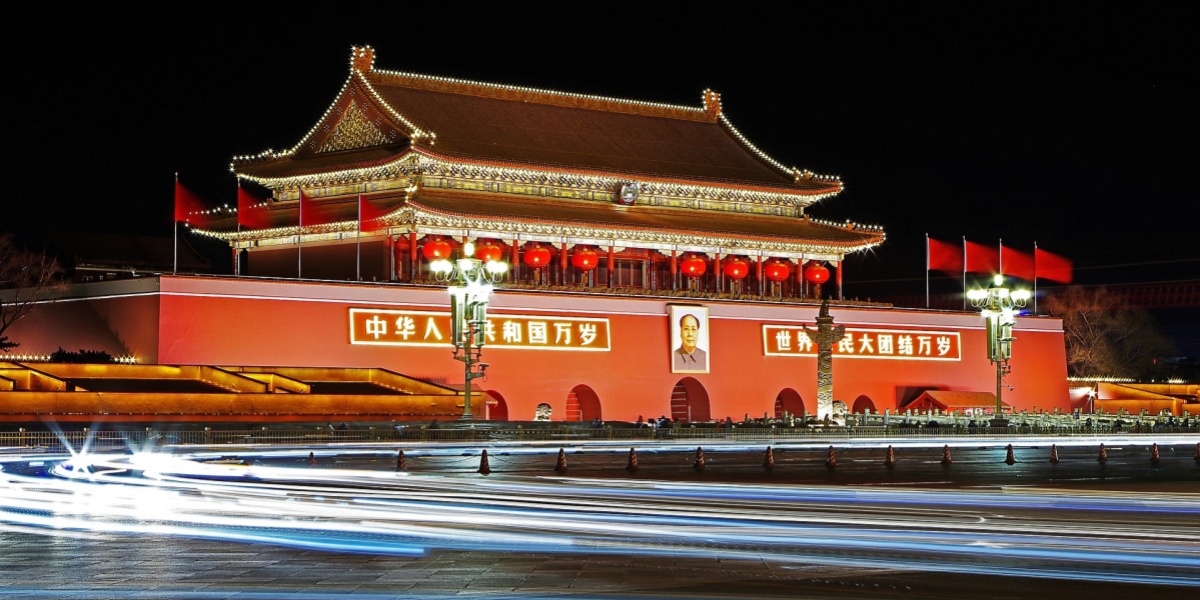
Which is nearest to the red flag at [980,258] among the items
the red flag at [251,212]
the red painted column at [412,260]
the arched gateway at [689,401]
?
the arched gateway at [689,401]

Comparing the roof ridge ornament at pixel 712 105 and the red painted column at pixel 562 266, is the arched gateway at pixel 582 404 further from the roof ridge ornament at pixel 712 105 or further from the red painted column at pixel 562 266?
the roof ridge ornament at pixel 712 105

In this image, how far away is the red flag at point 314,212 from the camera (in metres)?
44.9

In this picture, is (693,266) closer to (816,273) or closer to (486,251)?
(816,273)

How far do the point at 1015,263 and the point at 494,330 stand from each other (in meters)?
18.1

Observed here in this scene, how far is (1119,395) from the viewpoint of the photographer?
57812 millimetres

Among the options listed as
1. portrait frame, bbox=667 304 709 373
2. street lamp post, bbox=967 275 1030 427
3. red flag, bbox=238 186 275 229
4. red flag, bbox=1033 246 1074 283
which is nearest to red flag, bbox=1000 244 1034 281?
red flag, bbox=1033 246 1074 283

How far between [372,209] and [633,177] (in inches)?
358

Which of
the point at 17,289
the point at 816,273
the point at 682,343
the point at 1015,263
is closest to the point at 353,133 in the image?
the point at 17,289

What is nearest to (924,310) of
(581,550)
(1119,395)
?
(1119,395)

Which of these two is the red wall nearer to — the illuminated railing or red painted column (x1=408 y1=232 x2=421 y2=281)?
red painted column (x1=408 y1=232 x2=421 y2=281)

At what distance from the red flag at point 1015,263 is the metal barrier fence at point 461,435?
30.9ft

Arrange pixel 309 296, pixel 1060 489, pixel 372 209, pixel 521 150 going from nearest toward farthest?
pixel 1060 489 → pixel 309 296 → pixel 372 209 → pixel 521 150

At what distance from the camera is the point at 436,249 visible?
4559 cm

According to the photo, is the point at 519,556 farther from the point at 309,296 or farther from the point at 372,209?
the point at 372,209
